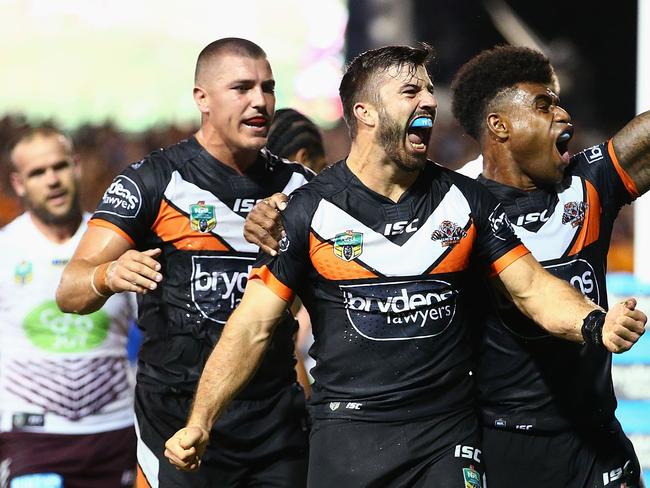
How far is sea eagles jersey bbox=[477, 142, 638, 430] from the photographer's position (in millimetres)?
5137

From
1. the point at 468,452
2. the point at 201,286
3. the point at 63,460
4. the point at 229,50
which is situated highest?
the point at 229,50

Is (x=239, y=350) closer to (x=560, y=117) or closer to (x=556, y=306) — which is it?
(x=556, y=306)

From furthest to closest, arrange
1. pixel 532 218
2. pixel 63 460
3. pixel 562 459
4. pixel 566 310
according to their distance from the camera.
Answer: pixel 63 460, pixel 532 218, pixel 562 459, pixel 566 310

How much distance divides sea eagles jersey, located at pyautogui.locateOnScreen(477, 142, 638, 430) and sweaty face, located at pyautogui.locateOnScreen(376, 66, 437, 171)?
62cm

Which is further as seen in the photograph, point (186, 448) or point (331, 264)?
point (331, 264)

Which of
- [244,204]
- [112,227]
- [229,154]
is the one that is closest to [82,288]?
[112,227]

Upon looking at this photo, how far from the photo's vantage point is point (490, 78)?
561 cm

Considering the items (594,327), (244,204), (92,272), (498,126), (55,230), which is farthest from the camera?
(55,230)

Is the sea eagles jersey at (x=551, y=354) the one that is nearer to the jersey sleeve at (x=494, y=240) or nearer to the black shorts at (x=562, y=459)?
the black shorts at (x=562, y=459)

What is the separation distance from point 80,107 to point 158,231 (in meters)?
10.7

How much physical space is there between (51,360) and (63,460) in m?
0.53

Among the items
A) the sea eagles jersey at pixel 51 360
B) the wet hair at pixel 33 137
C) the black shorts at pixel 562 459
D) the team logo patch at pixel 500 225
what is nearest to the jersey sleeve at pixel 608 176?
the team logo patch at pixel 500 225

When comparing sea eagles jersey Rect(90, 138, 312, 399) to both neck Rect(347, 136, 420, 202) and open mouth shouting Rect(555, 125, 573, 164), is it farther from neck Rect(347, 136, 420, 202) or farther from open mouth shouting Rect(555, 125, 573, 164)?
open mouth shouting Rect(555, 125, 573, 164)

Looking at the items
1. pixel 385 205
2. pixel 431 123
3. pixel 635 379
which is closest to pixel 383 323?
pixel 385 205
